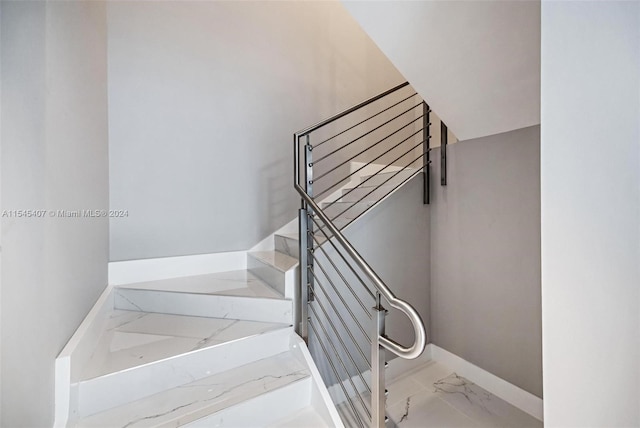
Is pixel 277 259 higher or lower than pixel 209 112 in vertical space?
lower

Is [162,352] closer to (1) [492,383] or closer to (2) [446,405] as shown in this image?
(2) [446,405]

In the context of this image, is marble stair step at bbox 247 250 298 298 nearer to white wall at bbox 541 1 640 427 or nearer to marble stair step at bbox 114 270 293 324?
marble stair step at bbox 114 270 293 324

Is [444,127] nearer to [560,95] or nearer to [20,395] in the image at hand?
[560,95]

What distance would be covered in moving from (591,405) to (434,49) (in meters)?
1.67

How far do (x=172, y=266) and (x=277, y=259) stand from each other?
0.85 meters

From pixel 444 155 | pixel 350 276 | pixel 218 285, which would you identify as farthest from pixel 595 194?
pixel 218 285

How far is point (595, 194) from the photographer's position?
0.66 meters

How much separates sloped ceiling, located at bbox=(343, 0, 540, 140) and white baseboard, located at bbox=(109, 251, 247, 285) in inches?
77.9

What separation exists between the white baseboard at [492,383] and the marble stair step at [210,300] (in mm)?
1476

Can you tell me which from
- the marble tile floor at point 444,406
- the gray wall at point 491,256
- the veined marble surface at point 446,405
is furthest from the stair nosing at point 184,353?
the gray wall at point 491,256

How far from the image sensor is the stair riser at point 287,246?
6.90 ft

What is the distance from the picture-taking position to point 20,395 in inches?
31.6

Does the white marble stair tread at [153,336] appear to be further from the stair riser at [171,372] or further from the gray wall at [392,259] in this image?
the gray wall at [392,259]

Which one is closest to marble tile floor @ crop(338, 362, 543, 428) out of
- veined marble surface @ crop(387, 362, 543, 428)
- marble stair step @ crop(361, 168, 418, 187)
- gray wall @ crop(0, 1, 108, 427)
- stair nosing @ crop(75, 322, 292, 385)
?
veined marble surface @ crop(387, 362, 543, 428)
